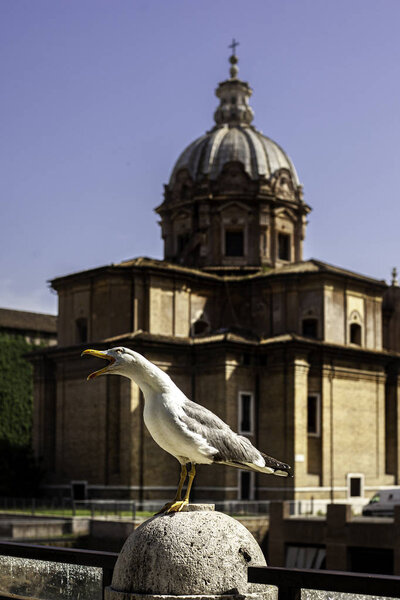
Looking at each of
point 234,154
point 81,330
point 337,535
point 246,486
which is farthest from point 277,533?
point 234,154

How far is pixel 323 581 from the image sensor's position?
659cm

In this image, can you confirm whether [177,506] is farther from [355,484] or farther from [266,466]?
[355,484]

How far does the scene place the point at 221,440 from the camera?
798 centimetres

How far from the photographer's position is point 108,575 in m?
7.78

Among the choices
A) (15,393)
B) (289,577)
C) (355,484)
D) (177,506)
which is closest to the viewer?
(289,577)

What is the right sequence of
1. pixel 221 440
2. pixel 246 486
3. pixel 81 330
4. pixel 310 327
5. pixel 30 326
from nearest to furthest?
pixel 221 440 < pixel 246 486 < pixel 310 327 < pixel 81 330 < pixel 30 326

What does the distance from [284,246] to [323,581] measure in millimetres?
48323

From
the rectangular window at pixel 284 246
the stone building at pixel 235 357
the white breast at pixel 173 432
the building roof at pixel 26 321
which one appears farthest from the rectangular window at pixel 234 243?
the white breast at pixel 173 432

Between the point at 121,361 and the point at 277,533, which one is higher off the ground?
the point at 121,361

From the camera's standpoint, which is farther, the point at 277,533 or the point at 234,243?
the point at 234,243

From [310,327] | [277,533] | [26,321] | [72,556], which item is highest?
[26,321]

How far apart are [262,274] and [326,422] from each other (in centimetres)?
886

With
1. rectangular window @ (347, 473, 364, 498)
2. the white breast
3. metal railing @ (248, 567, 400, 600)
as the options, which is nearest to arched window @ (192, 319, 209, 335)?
rectangular window @ (347, 473, 364, 498)

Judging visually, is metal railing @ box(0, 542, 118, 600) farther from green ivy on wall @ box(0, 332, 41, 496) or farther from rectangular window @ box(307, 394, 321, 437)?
green ivy on wall @ box(0, 332, 41, 496)
